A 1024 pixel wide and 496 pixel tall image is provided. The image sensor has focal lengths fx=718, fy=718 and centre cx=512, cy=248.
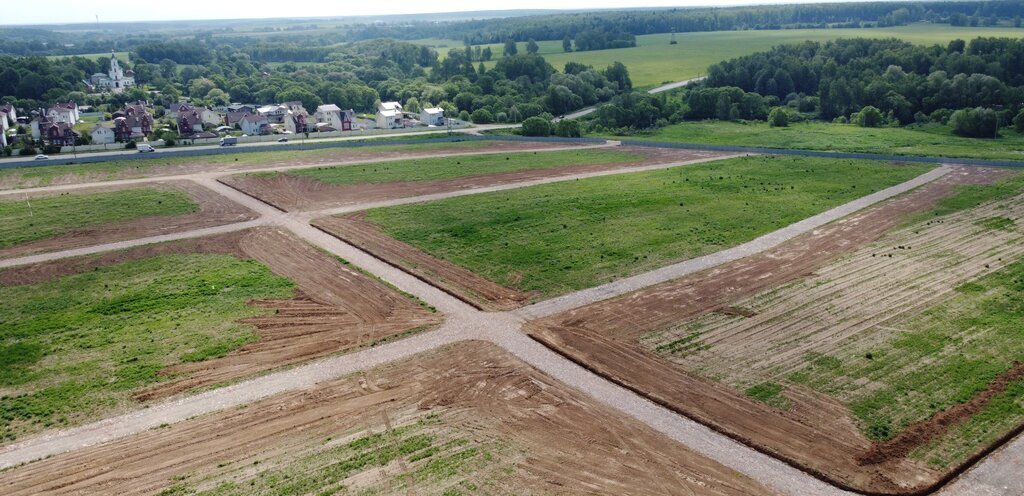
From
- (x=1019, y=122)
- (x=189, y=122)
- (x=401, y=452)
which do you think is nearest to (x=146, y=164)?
(x=189, y=122)

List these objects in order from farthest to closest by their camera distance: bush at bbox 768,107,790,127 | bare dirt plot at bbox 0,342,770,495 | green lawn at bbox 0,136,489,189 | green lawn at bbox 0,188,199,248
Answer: bush at bbox 768,107,790,127 < green lawn at bbox 0,136,489,189 < green lawn at bbox 0,188,199,248 < bare dirt plot at bbox 0,342,770,495

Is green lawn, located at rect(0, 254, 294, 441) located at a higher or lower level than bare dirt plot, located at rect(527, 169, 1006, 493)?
higher

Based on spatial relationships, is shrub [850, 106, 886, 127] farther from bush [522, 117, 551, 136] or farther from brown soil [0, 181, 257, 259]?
brown soil [0, 181, 257, 259]

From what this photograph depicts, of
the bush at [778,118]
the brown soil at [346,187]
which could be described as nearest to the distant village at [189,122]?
the brown soil at [346,187]

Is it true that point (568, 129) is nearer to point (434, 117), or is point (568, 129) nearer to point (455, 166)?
point (434, 117)

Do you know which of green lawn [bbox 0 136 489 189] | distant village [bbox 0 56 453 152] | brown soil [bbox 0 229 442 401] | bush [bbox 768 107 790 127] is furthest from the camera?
bush [bbox 768 107 790 127]

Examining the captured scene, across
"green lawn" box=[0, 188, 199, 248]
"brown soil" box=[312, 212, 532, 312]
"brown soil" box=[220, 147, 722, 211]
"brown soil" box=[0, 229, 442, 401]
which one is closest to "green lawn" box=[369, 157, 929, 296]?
"brown soil" box=[312, 212, 532, 312]

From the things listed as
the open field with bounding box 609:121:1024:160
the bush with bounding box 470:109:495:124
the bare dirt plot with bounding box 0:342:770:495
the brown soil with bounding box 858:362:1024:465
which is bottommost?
the brown soil with bounding box 858:362:1024:465

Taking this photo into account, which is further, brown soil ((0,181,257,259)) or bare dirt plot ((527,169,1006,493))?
brown soil ((0,181,257,259))
